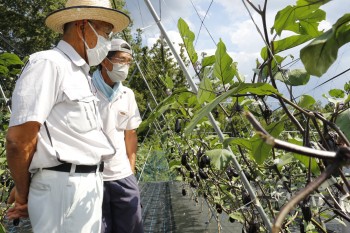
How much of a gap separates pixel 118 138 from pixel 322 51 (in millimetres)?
1855

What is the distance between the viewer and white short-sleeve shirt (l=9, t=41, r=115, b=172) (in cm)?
117

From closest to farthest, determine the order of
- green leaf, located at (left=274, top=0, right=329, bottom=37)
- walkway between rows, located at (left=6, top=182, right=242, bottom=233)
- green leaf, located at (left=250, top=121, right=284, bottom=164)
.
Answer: green leaf, located at (left=274, top=0, right=329, bottom=37) → green leaf, located at (left=250, top=121, right=284, bottom=164) → walkway between rows, located at (left=6, top=182, right=242, bottom=233)

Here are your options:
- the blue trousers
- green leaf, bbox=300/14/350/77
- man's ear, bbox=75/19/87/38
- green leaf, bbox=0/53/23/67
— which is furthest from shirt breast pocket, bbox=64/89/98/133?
green leaf, bbox=300/14/350/77

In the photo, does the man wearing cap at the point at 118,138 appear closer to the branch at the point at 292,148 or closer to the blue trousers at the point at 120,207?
the blue trousers at the point at 120,207

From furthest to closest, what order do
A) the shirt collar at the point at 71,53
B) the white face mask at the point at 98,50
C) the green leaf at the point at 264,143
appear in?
the white face mask at the point at 98,50 → the shirt collar at the point at 71,53 → the green leaf at the point at 264,143

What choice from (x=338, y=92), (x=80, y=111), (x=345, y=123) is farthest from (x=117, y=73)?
(x=345, y=123)

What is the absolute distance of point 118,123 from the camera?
86.1 inches

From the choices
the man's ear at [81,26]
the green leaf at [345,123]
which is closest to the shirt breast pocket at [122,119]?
the man's ear at [81,26]

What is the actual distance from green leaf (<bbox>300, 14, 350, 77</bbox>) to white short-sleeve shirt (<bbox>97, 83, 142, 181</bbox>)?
1761 mm

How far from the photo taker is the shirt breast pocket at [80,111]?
4.18 ft

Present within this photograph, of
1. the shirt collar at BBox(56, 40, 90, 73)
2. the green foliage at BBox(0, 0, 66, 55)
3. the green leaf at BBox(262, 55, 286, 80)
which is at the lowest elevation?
the green leaf at BBox(262, 55, 286, 80)

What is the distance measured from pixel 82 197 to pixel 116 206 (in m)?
0.85

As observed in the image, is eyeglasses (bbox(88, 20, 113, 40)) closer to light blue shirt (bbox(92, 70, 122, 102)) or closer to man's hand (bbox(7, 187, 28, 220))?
light blue shirt (bbox(92, 70, 122, 102))

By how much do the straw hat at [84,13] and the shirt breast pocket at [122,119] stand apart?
66 centimetres
